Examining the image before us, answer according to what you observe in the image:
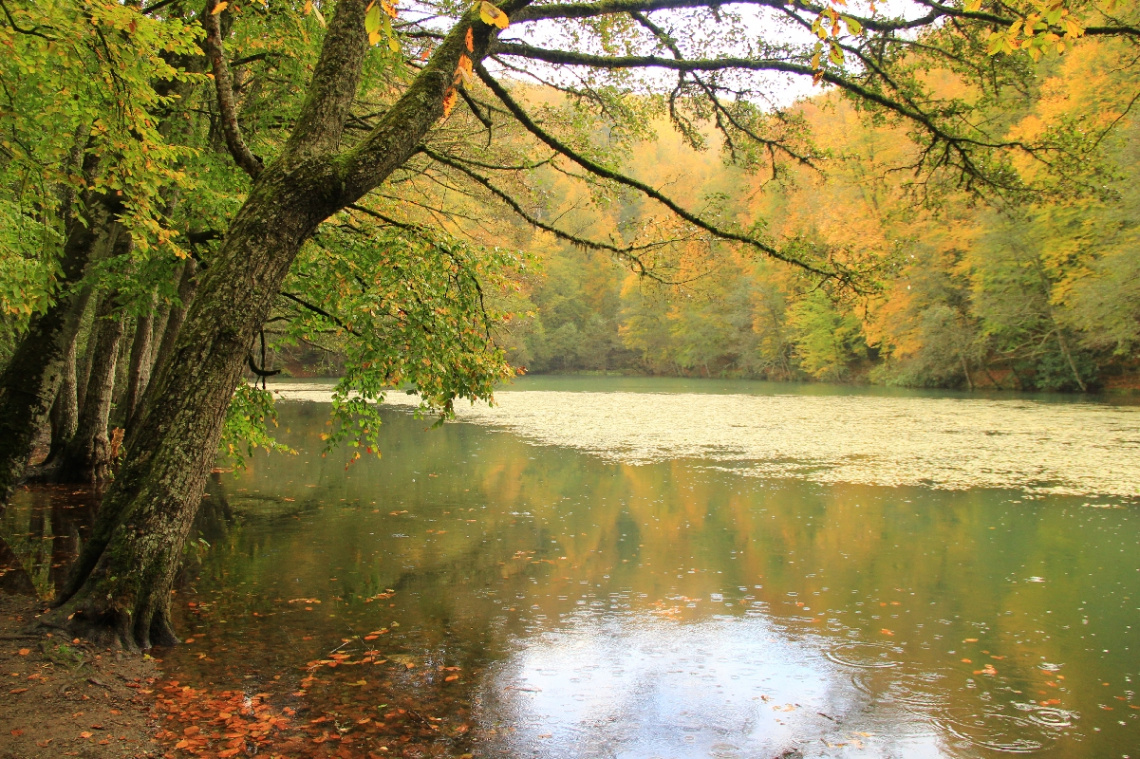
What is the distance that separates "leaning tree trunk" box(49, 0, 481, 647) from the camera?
4055 mm

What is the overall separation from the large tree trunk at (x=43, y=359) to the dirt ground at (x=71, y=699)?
121cm

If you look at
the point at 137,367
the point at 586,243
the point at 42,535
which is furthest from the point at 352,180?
the point at 137,367

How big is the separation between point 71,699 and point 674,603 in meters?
4.29

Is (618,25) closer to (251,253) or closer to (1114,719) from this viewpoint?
(251,253)

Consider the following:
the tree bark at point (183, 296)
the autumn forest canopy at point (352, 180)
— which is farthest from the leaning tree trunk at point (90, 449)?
the tree bark at point (183, 296)

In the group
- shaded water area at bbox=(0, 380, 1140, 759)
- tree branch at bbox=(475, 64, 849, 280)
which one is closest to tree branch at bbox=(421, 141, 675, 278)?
tree branch at bbox=(475, 64, 849, 280)

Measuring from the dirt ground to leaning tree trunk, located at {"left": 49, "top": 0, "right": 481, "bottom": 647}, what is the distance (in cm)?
18

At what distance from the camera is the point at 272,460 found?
47.8 feet

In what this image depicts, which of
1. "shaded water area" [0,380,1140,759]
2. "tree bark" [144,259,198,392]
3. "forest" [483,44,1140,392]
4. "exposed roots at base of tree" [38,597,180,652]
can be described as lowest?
"shaded water area" [0,380,1140,759]

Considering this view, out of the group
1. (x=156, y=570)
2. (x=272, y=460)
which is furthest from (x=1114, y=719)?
(x=272, y=460)

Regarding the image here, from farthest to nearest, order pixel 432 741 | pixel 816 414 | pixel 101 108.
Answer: pixel 816 414, pixel 101 108, pixel 432 741

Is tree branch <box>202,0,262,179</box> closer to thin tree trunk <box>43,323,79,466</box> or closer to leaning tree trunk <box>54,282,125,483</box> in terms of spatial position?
leaning tree trunk <box>54,282,125,483</box>

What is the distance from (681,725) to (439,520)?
18.5 ft

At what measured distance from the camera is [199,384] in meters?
4.08
